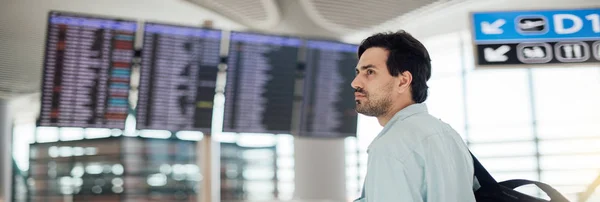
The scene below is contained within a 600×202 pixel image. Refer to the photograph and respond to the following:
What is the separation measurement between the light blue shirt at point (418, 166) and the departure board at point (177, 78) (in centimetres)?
309

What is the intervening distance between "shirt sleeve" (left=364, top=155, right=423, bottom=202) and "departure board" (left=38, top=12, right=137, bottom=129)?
3.13m

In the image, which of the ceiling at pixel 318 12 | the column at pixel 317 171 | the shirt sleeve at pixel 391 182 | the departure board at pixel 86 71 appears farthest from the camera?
the column at pixel 317 171

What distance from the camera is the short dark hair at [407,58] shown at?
57.0 inches

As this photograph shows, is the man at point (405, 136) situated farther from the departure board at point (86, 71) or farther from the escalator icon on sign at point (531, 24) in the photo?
the departure board at point (86, 71)

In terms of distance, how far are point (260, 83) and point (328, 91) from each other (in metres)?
0.58

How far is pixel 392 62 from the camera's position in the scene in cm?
145

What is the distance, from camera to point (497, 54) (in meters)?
3.70

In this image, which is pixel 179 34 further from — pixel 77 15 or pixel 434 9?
pixel 434 9

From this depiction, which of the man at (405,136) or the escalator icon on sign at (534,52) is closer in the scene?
the man at (405,136)

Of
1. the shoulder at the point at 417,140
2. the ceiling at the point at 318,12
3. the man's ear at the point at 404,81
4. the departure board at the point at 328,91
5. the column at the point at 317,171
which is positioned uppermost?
the ceiling at the point at 318,12

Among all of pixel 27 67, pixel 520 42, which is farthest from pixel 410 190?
pixel 27 67

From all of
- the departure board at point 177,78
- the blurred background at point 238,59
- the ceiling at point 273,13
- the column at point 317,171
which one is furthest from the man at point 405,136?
the column at point 317,171

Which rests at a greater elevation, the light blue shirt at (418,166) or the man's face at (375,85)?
the man's face at (375,85)

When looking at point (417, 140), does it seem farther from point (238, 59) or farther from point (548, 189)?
point (238, 59)
